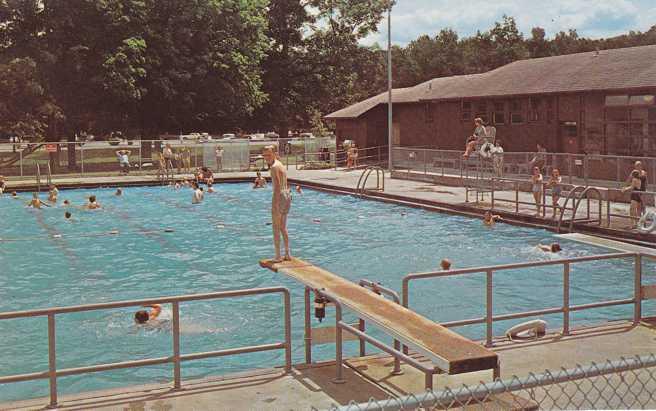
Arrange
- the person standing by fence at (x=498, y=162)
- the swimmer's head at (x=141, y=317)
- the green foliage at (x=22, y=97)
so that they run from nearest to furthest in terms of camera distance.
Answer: the swimmer's head at (x=141, y=317)
the person standing by fence at (x=498, y=162)
the green foliage at (x=22, y=97)

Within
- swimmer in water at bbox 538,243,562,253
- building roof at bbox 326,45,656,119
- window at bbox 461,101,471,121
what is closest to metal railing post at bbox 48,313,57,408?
swimmer in water at bbox 538,243,562,253

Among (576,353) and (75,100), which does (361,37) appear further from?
(576,353)

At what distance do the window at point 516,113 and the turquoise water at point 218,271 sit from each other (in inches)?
382

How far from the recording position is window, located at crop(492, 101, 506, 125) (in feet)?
127

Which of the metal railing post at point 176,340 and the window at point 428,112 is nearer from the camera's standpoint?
the metal railing post at point 176,340

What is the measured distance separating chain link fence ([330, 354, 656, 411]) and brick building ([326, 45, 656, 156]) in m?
24.1

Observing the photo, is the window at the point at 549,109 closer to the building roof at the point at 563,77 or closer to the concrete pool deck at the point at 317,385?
the building roof at the point at 563,77

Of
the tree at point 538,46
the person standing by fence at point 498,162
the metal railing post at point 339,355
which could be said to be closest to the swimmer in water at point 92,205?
the person standing by fence at point 498,162

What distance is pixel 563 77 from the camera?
35.8 metres

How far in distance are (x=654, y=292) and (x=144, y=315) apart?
8365 mm

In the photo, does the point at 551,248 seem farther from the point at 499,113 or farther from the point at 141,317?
the point at 499,113

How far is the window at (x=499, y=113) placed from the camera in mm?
38781

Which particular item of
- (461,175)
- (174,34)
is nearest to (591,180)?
(461,175)

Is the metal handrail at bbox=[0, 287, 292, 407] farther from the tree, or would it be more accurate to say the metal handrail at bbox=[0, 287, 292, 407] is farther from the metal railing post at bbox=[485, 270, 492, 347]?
the tree
